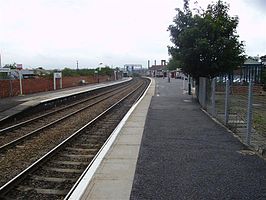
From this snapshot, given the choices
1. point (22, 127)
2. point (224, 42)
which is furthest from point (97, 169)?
point (224, 42)

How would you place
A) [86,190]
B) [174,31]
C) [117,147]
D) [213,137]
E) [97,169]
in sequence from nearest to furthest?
[86,190] < [97,169] < [117,147] < [213,137] < [174,31]

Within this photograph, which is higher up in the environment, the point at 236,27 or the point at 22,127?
the point at 236,27

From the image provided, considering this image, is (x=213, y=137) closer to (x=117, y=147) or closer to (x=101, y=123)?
(x=117, y=147)

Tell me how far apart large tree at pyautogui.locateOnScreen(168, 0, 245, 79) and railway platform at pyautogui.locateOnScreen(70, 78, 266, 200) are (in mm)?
11415

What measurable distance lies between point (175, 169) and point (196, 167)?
1.51 ft

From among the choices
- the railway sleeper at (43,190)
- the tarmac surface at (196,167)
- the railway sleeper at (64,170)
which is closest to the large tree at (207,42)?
the tarmac surface at (196,167)

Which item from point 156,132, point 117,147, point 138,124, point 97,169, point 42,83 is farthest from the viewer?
point 42,83

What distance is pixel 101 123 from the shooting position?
615 inches

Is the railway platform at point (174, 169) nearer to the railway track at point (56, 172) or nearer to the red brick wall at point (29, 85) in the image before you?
the railway track at point (56, 172)

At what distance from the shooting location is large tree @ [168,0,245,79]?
22.0 m

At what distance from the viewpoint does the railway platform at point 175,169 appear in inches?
224

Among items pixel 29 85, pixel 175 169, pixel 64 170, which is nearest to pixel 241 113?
pixel 175 169

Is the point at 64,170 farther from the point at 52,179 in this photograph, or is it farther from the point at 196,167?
the point at 196,167

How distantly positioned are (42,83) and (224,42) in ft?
71.0
